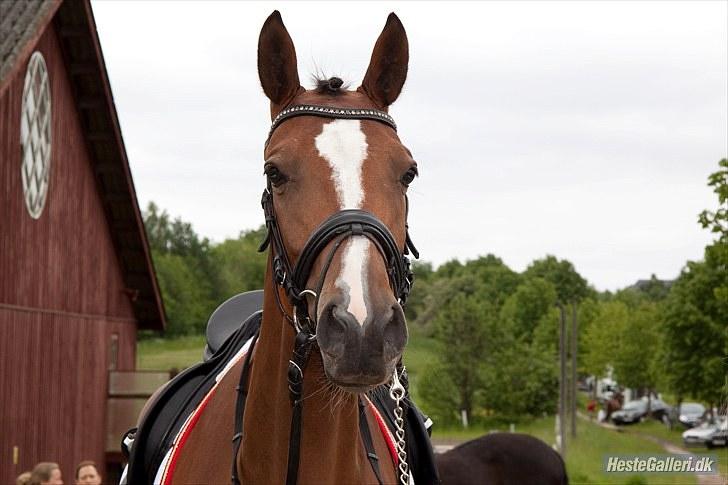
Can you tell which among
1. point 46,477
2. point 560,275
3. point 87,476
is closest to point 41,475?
point 46,477

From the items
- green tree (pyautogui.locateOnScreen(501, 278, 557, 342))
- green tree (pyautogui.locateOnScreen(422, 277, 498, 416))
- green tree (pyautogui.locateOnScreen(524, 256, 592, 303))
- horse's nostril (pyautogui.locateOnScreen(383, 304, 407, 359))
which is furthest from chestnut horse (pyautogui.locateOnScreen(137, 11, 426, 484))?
green tree (pyautogui.locateOnScreen(524, 256, 592, 303))

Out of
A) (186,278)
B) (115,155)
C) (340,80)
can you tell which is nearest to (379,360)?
(340,80)

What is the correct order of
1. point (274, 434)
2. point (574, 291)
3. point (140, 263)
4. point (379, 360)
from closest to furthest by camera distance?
1. point (379, 360)
2. point (274, 434)
3. point (140, 263)
4. point (574, 291)

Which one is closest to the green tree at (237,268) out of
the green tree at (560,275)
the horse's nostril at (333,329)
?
the green tree at (560,275)

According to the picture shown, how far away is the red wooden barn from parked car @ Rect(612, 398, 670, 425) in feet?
122

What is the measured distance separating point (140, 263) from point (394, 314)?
67.4ft

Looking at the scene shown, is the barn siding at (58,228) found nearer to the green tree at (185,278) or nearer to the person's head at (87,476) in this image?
the person's head at (87,476)

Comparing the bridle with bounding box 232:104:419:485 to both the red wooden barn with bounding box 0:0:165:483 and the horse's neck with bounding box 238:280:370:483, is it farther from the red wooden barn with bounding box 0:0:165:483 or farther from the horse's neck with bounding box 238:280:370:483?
the red wooden barn with bounding box 0:0:165:483

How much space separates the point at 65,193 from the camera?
18438 millimetres

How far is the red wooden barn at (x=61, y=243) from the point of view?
50.3 ft

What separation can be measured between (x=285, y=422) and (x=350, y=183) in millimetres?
775

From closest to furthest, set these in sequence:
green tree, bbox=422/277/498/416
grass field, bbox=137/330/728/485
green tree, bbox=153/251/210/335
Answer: grass field, bbox=137/330/728/485, green tree, bbox=422/277/498/416, green tree, bbox=153/251/210/335

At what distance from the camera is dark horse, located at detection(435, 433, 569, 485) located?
11680mm

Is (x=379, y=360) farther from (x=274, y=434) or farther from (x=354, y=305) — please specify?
(x=274, y=434)
